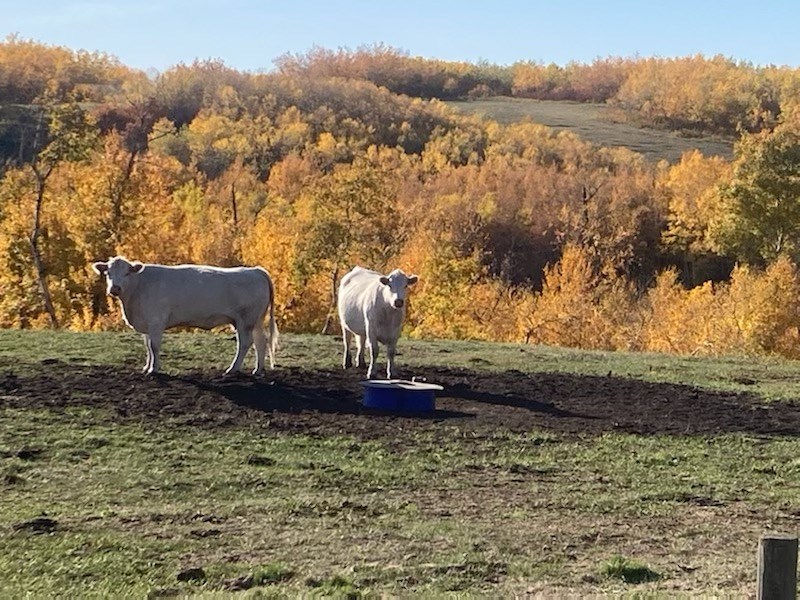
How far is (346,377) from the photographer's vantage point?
54.0 feet

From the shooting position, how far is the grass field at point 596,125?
363 ft

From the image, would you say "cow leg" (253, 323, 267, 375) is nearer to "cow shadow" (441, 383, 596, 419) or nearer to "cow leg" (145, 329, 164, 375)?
"cow leg" (145, 329, 164, 375)

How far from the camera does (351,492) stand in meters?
9.44

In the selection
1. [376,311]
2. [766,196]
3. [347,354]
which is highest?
[766,196]

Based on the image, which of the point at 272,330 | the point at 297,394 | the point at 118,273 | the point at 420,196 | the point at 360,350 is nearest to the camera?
the point at 297,394

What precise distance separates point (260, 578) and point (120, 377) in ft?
30.0

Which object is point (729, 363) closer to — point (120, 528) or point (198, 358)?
point (198, 358)

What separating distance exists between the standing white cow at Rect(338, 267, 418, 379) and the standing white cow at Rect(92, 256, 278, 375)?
1.35 meters

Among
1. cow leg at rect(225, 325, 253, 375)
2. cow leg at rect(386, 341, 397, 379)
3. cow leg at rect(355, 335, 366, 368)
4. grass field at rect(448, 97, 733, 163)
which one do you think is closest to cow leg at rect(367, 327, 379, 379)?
cow leg at rect(386, 341, 397, 379)

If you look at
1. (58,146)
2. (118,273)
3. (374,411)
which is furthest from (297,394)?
(58,146)

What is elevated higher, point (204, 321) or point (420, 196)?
point (204, 321)

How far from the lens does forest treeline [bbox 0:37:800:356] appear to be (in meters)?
40.1

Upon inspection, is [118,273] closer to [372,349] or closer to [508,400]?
[372,349]

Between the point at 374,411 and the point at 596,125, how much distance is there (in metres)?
114
